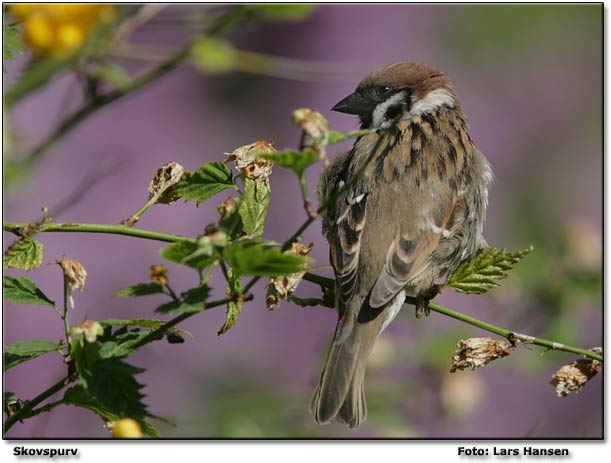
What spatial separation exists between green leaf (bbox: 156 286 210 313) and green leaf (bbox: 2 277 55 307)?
298 mm

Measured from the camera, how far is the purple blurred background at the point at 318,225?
311 cm

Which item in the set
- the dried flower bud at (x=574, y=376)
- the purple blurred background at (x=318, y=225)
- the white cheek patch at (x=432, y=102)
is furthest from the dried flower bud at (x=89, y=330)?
the white cheek patch at (x=432, y=102)

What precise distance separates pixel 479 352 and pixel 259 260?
2.13 feet

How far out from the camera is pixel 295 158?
1312 mm

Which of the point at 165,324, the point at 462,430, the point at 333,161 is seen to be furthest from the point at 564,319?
the point at 165,324

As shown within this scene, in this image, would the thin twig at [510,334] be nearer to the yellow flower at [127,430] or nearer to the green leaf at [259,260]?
the green leaf at [259,260]

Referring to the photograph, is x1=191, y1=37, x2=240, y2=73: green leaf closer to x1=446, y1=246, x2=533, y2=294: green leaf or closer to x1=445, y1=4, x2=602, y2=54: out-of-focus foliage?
x1=446, y1=246, x2=533, y2=294: green leaf

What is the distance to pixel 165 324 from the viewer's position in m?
1.40

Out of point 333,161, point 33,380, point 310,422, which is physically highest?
point 333,161

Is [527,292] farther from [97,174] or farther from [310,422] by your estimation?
[97,174]

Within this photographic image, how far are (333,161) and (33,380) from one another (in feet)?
5.42

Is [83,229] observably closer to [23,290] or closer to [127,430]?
[23,290]

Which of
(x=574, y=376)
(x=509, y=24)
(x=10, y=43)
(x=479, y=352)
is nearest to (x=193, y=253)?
(x=10, y=43)

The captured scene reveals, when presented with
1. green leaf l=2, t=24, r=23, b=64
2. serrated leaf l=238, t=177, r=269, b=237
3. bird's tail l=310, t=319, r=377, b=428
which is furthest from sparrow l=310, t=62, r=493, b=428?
green leaf l=2, t=24, r=23, b=64
